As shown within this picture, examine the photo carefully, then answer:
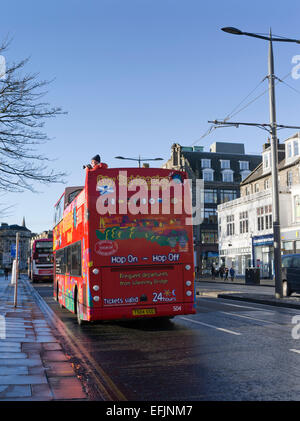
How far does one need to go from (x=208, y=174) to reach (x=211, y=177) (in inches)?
28.7

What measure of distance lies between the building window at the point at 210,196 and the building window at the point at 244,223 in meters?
19.2

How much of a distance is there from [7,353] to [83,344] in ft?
6.22

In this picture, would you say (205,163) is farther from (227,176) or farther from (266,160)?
(266,160)

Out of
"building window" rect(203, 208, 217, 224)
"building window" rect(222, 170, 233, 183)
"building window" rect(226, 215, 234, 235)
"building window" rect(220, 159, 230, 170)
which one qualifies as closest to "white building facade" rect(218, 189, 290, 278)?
"building window" rect(226, 215, 234, 235)

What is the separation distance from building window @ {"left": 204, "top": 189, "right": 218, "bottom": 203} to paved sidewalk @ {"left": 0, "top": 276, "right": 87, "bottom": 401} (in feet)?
213

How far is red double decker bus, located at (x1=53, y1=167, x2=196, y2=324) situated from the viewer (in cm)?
1063

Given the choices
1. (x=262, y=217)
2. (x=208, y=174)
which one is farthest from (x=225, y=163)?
(x=262, y=217)

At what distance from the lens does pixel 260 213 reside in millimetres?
52000

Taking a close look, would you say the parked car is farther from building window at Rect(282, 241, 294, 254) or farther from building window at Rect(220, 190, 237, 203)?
building window at Rect(220, 190, 237, 203)

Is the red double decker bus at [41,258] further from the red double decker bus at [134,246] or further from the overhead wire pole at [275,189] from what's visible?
the red double decker bus at [134,246]

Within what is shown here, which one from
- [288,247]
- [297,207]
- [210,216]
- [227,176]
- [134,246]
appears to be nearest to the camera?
[134,246]

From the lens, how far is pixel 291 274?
837 inches

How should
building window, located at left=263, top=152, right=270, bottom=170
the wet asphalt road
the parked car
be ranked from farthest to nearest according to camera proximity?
building window, located at left=263, top=152, right=270, bottom=170 < the parked car < the wet asphalt road
